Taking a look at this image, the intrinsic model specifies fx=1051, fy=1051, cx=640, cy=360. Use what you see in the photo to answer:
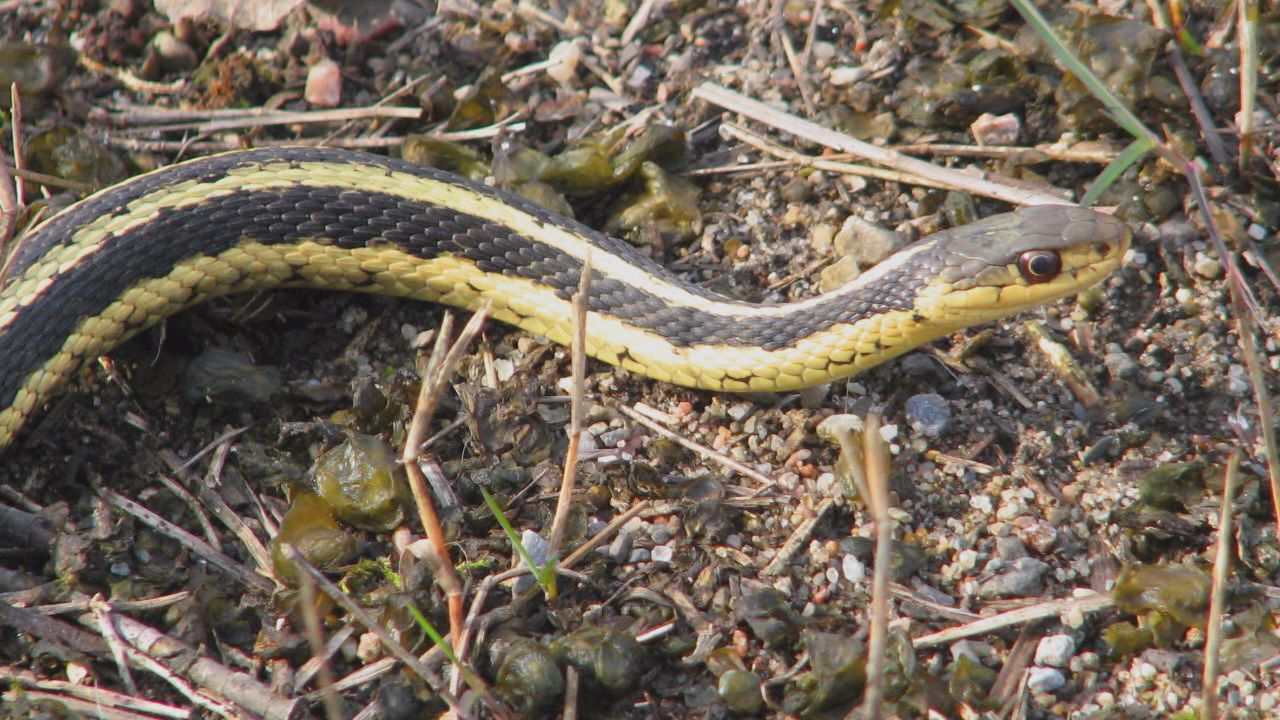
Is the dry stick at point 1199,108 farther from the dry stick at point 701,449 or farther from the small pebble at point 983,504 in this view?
the dry stick at point 701,449

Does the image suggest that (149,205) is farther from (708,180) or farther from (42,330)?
(708,180)

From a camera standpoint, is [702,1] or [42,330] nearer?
[42,330]

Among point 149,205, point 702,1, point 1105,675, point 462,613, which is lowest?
point 1105,675

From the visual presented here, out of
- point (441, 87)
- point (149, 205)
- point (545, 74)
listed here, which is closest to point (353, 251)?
point (149, 205)

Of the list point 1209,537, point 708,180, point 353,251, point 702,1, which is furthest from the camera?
point 702,1

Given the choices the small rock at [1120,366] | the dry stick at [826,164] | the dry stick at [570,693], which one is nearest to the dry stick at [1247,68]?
the dry stick at [826,164]

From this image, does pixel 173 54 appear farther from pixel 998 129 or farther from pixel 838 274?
pixel 998 129

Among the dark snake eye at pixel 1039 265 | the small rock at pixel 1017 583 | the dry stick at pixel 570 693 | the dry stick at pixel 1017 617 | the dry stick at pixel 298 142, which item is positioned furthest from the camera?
the dry stick at pixel 298 142
